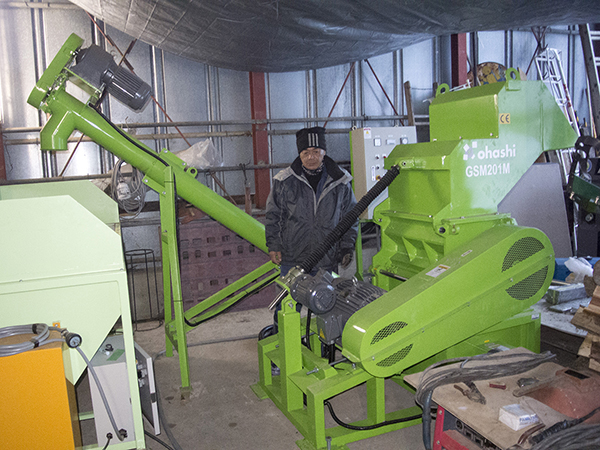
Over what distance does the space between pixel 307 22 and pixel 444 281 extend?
2.26 m

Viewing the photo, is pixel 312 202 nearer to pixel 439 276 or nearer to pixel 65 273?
pixel 439 276

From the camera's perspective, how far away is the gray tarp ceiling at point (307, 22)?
289cm

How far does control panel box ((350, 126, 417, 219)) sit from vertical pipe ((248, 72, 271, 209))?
124 centimetres

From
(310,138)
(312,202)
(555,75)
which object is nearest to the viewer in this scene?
(310,138)

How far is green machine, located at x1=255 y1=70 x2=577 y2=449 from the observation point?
94.5 inches

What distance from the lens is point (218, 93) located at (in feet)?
21.6

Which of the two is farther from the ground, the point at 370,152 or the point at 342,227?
the point at 370,152

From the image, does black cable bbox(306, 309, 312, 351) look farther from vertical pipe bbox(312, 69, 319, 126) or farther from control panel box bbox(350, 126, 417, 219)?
vertical pipe bbox(312, 69, 319, 126)

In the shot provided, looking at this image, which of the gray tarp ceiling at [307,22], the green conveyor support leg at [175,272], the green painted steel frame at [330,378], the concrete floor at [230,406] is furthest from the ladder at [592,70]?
the green conveyor support leg at [175,272]

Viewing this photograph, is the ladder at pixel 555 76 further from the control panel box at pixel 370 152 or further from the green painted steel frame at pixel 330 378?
the green painted steel frame at pixel 330 378

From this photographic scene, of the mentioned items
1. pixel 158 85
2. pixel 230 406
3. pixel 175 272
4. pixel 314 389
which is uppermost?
pixel 158 85

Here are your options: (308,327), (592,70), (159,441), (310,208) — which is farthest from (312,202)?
(592,70)

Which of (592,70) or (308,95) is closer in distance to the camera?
(308,95)

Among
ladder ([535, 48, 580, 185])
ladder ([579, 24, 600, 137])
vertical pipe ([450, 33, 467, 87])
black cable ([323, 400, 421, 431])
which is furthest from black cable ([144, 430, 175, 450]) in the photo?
ladder ([535, 48, 580, 185])
